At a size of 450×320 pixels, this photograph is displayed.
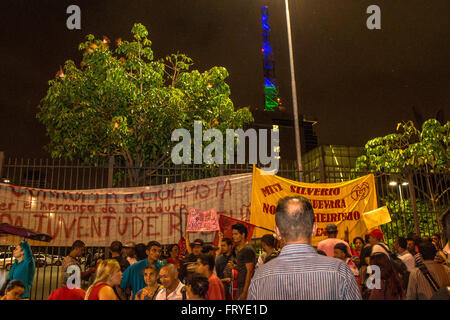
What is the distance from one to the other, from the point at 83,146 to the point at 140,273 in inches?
322

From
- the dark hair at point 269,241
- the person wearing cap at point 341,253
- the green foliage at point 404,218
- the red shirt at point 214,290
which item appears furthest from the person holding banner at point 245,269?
the green foliage at point 404,218

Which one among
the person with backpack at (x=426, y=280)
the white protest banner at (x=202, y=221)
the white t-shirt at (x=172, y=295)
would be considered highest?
the white protest banner at (x=202, y=221)

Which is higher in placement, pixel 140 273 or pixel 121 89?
pixel 121 89

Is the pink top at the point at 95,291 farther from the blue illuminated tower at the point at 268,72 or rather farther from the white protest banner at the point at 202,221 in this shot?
the blue illuminated tower at the point at 268,72

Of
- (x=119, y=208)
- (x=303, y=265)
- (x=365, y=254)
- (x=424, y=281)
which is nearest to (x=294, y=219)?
(x=303, y=265)

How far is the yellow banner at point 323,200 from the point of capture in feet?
28.7

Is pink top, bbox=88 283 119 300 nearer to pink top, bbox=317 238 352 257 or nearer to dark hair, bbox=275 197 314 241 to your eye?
dark hair, bbox=275 197 314 241

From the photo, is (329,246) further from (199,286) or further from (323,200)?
(199,286)

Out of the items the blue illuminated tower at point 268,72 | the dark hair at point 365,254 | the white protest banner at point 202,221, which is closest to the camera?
the dark hair at point 365,254

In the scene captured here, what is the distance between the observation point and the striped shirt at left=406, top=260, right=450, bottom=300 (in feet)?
12.7

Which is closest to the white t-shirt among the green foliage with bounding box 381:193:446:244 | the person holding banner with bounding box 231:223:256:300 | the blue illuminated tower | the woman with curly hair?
the person holding banner with bounding box 231:223:256:300
